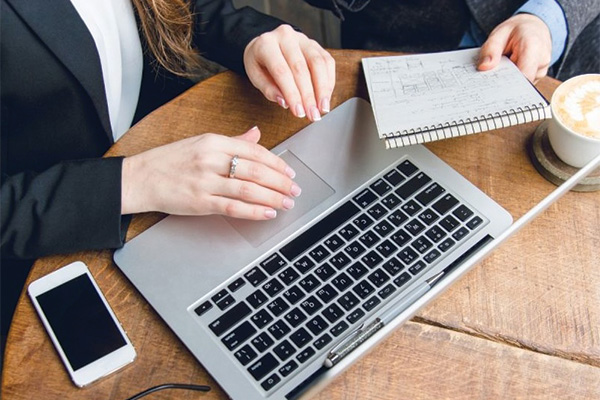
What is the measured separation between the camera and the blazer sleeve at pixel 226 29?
88cm

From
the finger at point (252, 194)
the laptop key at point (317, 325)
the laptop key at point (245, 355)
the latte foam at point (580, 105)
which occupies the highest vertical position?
the latte foam at point (580, 105)

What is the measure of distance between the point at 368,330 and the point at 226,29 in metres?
0.52

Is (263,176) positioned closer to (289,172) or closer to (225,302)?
(289,172)

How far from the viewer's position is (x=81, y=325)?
65cm

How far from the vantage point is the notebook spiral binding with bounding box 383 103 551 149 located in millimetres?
716

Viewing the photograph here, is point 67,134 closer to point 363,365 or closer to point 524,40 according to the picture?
point 363,365

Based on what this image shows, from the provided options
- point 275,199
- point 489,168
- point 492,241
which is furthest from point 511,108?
point 275,199

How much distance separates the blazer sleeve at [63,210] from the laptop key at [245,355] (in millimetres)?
196

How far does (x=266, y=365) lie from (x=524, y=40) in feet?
1.74

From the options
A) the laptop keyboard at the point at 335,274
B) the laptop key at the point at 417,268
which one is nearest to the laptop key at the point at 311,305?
the laptop keyboard at the point at 335,274

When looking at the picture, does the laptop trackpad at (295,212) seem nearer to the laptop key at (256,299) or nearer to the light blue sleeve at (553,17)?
the laptop key at (256,299)

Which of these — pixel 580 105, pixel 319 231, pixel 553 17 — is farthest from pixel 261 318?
pixel 553 17

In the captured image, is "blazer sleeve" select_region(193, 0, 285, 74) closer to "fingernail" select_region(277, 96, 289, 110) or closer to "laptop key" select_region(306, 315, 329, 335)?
"fingernail" select_region(277, 96, 289, 110)

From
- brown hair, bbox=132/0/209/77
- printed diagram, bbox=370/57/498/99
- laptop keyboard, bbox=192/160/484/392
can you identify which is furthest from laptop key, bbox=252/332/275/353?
brown hair, bbox=132/0/209/77
